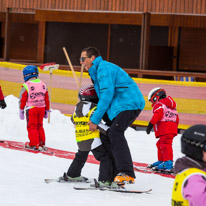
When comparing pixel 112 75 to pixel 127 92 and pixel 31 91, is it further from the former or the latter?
pixel 31 91

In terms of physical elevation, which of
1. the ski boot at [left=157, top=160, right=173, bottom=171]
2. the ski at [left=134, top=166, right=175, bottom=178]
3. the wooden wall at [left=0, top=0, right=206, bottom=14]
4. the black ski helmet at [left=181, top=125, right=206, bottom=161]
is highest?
the wooden wall at [left=0, top=0, right=206, bottom=14]

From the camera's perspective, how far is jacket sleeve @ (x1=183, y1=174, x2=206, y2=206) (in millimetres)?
3086

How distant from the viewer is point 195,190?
10.2 ft

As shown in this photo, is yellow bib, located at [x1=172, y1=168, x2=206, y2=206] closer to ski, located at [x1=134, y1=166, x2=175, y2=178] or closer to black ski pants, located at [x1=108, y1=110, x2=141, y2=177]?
black ski pants, located at [x1=108, y1=110, x2=141, y2=177]

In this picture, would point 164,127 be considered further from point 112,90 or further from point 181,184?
point 181,184

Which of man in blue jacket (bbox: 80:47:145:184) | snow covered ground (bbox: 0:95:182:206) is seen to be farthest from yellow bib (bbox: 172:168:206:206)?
man in blue jacket (bbox: 80:47:145:184)

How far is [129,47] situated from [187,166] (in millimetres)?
16457

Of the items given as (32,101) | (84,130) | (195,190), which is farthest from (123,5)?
(195,190)

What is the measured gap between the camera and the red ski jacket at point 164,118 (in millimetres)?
8094

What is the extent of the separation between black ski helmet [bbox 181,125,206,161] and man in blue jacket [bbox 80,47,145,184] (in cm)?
280

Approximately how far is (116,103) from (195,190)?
125 inches

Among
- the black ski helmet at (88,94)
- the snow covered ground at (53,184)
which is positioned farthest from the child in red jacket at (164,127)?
the black ski helmet at (88,94)

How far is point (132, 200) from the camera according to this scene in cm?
565

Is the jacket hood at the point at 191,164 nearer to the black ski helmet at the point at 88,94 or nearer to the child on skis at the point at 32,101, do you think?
the black ski helmet at the point at 88,94
